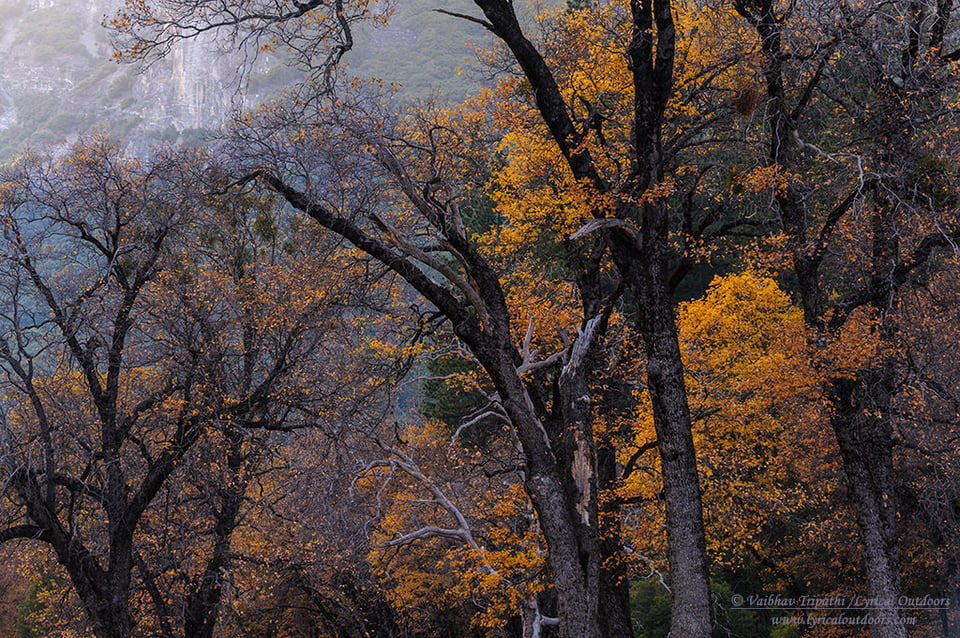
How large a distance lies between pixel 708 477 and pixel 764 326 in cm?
893

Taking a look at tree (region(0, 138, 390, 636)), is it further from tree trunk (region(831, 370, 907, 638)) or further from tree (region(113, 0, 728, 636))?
tree trunk (region(831, 370, 907, 638))

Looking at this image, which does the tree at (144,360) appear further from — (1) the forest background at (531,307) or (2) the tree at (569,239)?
(2) the tree at (569,239)

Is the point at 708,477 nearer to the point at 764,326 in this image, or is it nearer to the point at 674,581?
the point at 764,326

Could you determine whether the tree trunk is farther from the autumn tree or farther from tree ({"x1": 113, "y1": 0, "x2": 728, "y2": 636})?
tree ({"x1": 113, "y1": 0, "x2": 728, "y2": 636})

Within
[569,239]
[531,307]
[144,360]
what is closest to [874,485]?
[531,307]

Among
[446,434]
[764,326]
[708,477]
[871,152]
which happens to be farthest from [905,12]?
[446,434]

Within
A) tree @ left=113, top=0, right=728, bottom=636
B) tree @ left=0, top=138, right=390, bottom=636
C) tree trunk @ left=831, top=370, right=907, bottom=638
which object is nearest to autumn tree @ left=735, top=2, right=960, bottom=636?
tree trunk @ left=831, top=370, right=907, bottom=638

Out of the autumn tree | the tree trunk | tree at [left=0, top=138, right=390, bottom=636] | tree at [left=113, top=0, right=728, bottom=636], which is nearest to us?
tree at [left=113, top=0, right=728, bottom=636]

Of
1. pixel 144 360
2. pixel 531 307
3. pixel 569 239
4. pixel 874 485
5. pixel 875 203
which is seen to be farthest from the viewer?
pixel 144 360

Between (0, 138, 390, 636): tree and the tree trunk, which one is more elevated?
(0, 138, 390, 636): tree

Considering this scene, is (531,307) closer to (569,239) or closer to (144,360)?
(569,239)

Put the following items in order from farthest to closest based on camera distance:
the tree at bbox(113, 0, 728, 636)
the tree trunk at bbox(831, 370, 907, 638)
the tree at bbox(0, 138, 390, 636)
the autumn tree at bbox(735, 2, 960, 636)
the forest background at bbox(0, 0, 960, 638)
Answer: the tree at bbox(0, 138, 390, 636)
the tree trunk at bbox(831, 370, 907, 638)
the autumn tree at bbox(735, 2, 960, 636)
the forest background at bbox(0, 0, 960, 638)
the tree at bbox(113, 0, 728, 636)

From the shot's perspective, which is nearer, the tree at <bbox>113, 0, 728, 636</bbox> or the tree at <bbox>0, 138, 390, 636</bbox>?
the tree at <bbox>113, 0, 728, 636</bbox>

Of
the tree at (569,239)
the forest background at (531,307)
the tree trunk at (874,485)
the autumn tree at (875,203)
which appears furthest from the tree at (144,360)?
the tree trunk at (874,485)
